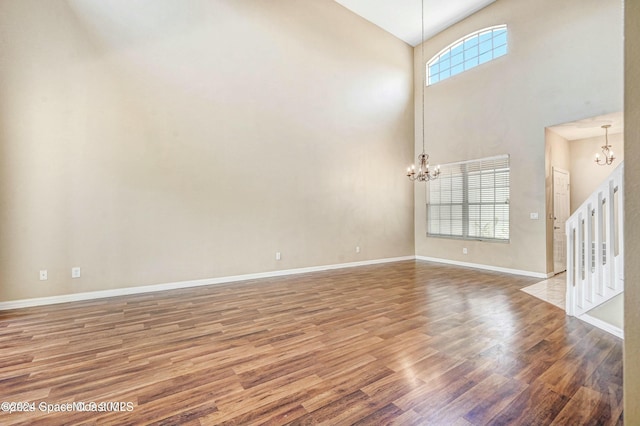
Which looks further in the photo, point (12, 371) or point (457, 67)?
point (457, 67)

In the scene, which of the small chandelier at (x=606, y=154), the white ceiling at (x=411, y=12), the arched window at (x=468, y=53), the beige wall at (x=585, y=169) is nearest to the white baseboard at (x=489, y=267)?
the beige wall at (x=585, y=169)

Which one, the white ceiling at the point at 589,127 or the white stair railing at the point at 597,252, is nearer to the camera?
the white stair railing at the point at 597,252

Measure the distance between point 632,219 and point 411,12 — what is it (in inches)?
272

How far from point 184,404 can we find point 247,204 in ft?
12.2

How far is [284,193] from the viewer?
5.59 metres

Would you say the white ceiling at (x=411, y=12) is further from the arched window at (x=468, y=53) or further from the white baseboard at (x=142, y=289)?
the white baseboard at (x=142, y=289)

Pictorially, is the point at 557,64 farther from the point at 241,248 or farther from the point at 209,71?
the point at 241,248

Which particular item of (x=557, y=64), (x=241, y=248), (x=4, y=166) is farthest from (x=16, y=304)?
(x=557, y=64)

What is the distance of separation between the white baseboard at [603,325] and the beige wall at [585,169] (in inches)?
168

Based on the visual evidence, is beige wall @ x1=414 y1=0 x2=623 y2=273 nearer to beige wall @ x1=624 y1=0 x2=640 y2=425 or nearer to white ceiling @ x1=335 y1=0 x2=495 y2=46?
white ceiling @ x1=335 y1=0 x2=495 y2=46

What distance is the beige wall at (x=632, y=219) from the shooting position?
116 cm

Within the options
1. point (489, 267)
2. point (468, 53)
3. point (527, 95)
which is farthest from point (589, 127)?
point (489, 267)

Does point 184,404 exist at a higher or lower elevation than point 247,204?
lower

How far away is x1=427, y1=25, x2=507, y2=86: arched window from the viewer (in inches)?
240
